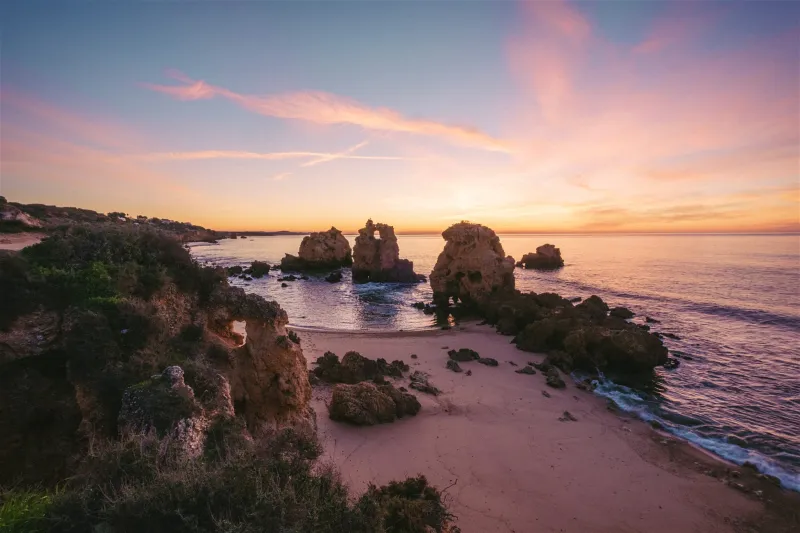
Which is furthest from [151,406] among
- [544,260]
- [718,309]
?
[544,260]

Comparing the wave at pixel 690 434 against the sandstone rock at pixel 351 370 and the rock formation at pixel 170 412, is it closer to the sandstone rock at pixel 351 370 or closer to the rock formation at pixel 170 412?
the sandstone rock at pixel 351 370

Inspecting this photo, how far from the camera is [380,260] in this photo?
176 feet

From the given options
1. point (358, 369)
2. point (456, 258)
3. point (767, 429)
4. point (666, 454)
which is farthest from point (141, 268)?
point (456, 258)

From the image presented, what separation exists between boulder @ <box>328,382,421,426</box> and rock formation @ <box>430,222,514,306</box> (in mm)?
21454

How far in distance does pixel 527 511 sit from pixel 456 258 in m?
29.1

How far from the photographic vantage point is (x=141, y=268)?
8.34 m

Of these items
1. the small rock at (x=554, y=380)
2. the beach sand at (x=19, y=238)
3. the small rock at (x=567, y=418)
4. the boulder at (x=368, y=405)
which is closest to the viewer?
the boulder at (x=368, y=405)

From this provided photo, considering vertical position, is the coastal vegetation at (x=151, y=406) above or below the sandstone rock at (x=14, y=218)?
below

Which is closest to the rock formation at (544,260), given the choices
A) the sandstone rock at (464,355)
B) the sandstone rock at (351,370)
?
the sandstone rock at (464,355)

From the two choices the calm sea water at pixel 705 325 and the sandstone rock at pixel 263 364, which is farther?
the calm sea water at pixel 705 325

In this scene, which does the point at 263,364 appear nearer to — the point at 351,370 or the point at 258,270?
the point at 351,370

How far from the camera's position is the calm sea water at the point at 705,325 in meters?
13.2

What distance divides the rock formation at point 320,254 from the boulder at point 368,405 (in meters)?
51.3

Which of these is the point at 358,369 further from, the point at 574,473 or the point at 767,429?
the point at 767,429
